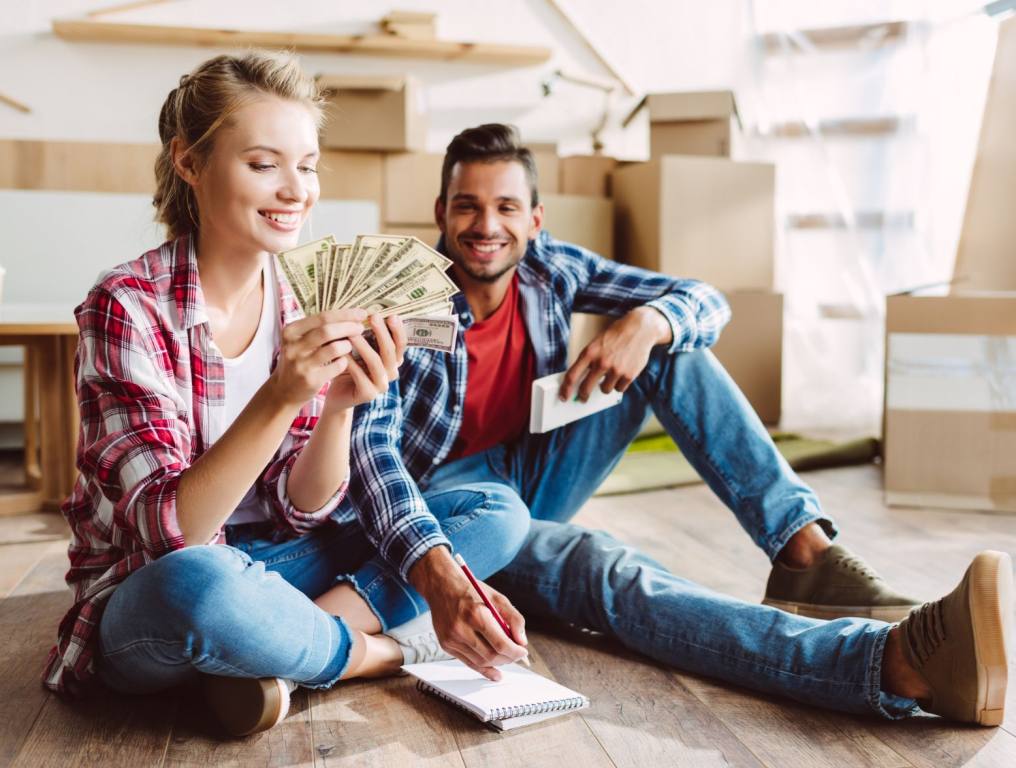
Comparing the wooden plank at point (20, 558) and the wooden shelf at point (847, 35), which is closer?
the wooden plank at point (20, 558)

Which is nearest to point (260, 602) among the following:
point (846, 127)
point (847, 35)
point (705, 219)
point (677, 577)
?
point (677, 577)

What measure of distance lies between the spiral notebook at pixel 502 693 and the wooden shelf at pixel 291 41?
10.5 ft

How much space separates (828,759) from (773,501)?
1.60 feet

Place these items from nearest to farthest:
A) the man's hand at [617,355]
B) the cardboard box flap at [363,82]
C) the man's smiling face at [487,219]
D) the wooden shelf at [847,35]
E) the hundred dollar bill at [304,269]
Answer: the hundred dollar bill at [304,269], the man's hand at [617,355], the man's smiling face at [487,219], the cardboard box flap at [363,82], the wooden shelf at [847,35]

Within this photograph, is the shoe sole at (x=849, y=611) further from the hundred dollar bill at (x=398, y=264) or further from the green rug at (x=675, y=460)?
the green rug at (x=675, y=460)

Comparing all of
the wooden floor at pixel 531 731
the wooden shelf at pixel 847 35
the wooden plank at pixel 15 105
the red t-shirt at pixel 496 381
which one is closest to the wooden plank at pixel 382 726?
the wooden floor at pixel 531 731

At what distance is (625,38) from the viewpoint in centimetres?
443

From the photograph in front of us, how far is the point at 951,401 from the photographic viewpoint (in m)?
2.70

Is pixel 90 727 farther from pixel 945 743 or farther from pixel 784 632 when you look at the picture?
pixel 945 743

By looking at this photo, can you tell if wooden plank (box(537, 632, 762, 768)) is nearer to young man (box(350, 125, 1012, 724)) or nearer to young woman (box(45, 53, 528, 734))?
young man (box(350, 125, 1012, 724))

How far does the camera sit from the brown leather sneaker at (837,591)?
1.53 metres

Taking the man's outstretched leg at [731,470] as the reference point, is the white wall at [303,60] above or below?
above

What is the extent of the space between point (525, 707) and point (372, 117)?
285cm

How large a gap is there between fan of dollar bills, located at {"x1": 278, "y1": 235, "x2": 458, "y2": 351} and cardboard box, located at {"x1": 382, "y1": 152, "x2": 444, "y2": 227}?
8.79 feet
